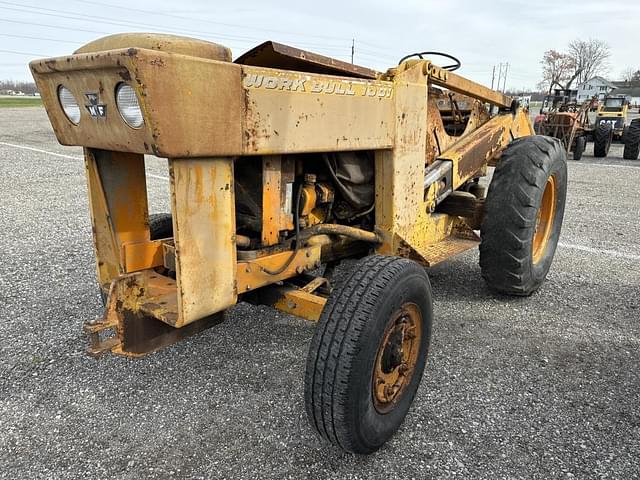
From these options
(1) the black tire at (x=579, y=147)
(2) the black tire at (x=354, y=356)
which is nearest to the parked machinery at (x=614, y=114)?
(1) the black tire at (x=579, y=147)

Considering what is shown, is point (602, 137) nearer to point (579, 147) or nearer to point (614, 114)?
point (579, 147)

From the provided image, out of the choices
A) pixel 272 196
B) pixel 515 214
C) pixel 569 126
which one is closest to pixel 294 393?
pixel 272 196

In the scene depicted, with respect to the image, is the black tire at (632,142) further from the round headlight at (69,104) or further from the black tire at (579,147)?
the round headlight at (69,104)

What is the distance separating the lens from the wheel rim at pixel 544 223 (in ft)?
14.7

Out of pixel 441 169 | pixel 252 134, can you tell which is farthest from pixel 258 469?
pixel 441 169

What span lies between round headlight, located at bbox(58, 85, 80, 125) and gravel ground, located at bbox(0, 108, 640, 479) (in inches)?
59.1

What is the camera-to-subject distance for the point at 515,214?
12.2 feet

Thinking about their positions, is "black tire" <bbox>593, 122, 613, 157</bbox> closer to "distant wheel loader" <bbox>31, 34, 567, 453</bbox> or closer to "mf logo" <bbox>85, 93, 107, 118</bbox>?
"distant wheel loader" <bbox>31, 34, 567, 453</bbox>

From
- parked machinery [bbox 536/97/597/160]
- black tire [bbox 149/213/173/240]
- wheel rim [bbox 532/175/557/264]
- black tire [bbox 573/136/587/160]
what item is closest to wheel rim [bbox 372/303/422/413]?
black tire [bbox 149/213/173/240]

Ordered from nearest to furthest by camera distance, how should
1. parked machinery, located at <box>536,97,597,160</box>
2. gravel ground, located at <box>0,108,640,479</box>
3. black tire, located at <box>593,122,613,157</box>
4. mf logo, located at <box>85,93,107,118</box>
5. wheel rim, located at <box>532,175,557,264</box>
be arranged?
1. mf logo, located at <box>85,93,107,118</box>
2. gravel ground, located at <box>0,108,640,479</box>
3. wheel rim, located at <box>532,175,557,264</box>
4. parked machinery, located at <box>536,97,597,160</box>
5. black tire, located at <box>593,122,613,157</box>

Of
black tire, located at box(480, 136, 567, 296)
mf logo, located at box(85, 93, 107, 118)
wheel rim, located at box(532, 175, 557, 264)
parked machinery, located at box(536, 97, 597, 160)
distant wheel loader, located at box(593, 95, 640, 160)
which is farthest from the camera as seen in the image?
parked machinery, located at box(536, 97, 597, 160)

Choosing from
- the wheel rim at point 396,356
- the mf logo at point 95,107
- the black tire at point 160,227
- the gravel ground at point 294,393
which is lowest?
the gravel ground at point 294,393

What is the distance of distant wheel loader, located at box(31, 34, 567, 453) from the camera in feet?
6.30

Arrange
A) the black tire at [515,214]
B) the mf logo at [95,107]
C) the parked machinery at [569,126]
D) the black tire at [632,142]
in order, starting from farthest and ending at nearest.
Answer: the parked machinery at [569,126] < the black tire at [632,142] < the black tire at [515,214] < the mf logo at [95,107]
